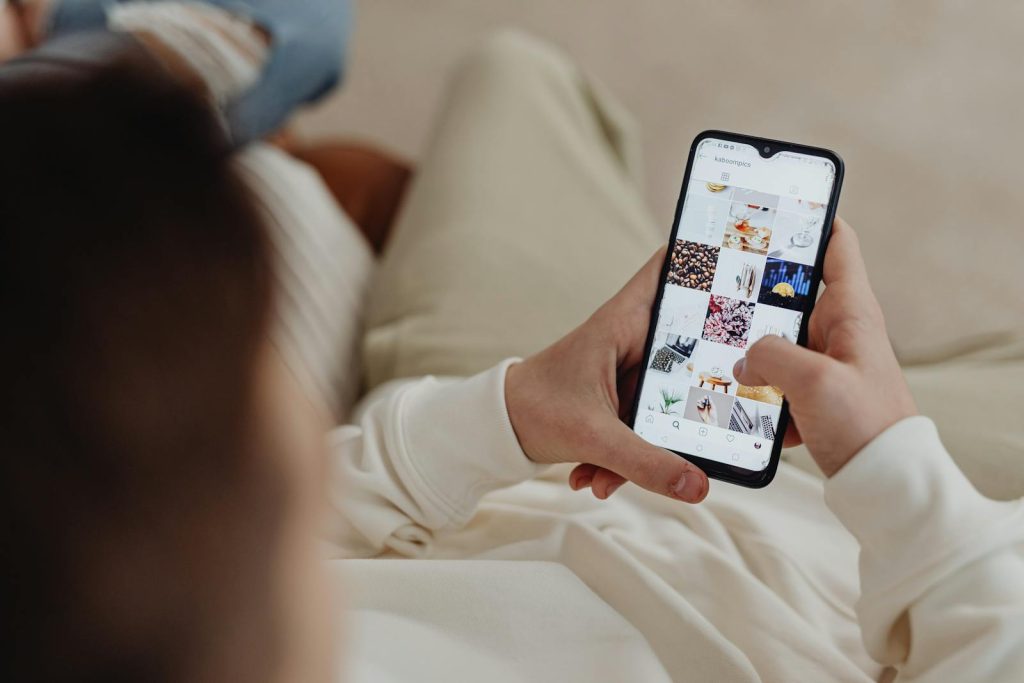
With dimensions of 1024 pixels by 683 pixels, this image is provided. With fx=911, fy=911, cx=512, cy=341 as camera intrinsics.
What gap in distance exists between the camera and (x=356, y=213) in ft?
3.54

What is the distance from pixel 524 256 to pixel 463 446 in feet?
0.92

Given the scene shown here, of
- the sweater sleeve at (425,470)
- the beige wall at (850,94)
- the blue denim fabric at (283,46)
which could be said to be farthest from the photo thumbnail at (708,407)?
the blue denim fabric at (283,46)

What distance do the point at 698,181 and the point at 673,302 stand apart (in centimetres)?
7

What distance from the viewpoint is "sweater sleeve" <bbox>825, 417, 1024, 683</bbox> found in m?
0.42

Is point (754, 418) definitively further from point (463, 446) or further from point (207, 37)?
point (207, 37)

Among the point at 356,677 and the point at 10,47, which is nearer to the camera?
the point at 356,677

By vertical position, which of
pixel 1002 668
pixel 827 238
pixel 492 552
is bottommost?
pixel 492 552

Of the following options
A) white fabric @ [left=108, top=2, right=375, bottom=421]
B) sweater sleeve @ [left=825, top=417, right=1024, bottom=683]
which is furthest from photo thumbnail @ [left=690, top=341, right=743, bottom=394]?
white fabric @ [left=108, top=2, right=375, bottom=421]

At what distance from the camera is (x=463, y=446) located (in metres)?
0.57

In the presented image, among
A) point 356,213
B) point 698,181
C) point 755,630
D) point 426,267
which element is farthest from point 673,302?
point 356,213

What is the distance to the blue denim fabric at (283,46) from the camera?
981mm

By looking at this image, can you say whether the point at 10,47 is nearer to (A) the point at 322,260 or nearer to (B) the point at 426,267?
(A) the point at 322,260

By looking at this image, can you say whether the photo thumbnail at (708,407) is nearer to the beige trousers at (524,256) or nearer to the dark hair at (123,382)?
the beige trousers at (524,256)

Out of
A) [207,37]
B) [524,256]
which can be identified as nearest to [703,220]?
[524,256]
